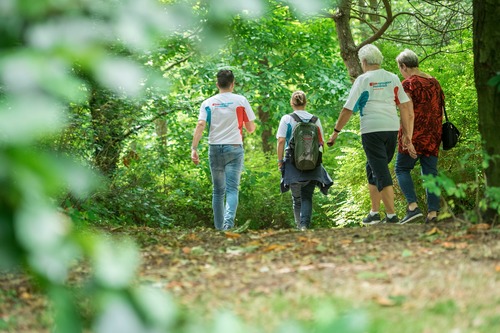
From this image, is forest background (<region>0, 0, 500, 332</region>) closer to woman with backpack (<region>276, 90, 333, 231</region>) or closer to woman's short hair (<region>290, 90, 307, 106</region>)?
woman's short hair (<region>290, 90, 307, 106</region>)

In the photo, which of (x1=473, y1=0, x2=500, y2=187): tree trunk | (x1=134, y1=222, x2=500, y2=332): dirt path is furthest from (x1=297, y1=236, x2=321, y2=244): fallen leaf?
(x1=473, y1=0, x2=500, y2=187): tree trunk

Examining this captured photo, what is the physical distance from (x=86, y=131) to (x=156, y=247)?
12.8 feet

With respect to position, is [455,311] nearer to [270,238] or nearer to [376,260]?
[376,260]

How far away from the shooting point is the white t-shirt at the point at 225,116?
8328 millimetres

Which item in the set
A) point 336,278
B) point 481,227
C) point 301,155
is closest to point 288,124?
point 301,155

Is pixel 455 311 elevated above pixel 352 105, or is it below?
below

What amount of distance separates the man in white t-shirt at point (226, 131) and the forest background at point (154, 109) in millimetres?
551

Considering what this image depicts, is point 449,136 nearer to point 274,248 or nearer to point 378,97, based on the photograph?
point 378,97

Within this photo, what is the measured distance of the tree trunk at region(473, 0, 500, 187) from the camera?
5.98m

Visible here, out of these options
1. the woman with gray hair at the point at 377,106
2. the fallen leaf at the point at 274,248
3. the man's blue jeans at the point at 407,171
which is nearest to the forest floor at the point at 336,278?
the fallen leaf at the point at 274,248

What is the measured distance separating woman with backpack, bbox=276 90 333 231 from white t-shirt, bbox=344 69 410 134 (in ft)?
3.24

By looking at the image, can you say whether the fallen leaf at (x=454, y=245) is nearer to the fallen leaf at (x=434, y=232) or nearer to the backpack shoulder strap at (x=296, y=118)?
the fallen leaf at (x=434, y=232)

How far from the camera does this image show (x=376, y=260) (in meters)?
5.00

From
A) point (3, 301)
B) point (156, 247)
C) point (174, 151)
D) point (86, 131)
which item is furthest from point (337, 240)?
point (174, 151)
